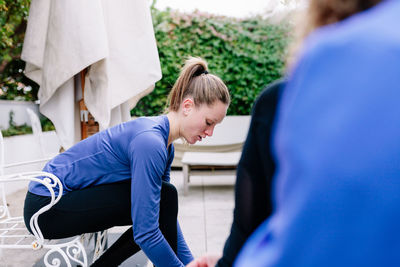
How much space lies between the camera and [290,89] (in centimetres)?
44

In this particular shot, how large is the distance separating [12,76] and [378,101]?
6.71 meters

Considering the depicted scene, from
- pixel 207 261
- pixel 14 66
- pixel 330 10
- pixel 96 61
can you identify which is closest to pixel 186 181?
pixel 96 61

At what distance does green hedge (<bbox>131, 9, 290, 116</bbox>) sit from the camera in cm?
670

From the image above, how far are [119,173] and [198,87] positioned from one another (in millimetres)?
575

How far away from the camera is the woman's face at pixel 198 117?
1.92 m

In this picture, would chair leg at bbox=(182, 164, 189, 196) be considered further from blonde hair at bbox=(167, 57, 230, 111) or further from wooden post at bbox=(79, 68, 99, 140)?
blonde hair at bbox=(167, 57, 230, 111)

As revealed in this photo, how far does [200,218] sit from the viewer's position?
3811 mm

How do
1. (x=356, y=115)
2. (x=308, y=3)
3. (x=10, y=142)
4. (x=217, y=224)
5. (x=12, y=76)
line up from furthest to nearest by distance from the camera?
(x=12, y=76) → (x=10, y=142) → (x=217, y=224) → (x=308, y=3) → (x=356, y=115)

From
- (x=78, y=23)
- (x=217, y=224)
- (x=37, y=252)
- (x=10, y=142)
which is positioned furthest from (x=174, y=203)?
(x=10, y=142)

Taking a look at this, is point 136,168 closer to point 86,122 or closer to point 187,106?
point 187,106

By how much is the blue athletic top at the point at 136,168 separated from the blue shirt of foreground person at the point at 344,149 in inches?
47.2

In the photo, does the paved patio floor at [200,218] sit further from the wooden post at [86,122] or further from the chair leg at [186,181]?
the wooden post at [86,122]

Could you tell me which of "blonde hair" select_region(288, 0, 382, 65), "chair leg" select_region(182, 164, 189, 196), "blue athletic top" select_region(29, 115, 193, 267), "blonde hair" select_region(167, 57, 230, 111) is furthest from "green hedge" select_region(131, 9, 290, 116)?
"blonde hair" select_region(288, 0, 382, 65)

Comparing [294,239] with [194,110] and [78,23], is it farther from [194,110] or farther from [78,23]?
[78,23]
